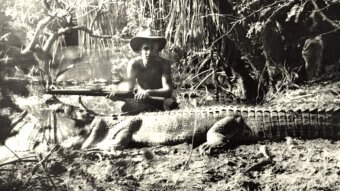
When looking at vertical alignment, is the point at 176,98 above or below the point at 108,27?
below

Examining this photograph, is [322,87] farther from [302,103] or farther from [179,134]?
[179,134]

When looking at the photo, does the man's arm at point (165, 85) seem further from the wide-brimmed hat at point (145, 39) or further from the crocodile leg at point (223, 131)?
the crocodile leg at point (223, 131)

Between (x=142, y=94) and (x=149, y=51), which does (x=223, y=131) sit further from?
(x=149, y=51)

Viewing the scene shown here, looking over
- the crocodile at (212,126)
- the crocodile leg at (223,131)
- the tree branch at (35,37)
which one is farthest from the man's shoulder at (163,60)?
the tree branch at (35,37)

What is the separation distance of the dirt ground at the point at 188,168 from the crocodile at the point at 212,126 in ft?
0.36

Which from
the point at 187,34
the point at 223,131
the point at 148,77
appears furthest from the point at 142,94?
the point at 223,131

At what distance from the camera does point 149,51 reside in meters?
2.79

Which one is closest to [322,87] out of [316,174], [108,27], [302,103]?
[302,103]

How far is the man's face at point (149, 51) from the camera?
2.78m

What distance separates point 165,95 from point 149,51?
1.23 ft

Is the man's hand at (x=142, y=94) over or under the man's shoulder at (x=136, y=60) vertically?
under

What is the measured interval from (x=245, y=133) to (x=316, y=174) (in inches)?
30.6

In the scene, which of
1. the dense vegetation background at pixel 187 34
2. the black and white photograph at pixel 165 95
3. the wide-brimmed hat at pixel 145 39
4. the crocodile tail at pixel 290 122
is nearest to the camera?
the black and white photograph at pixel 165 95

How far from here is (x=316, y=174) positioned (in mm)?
1859
